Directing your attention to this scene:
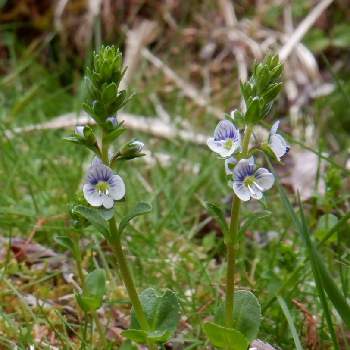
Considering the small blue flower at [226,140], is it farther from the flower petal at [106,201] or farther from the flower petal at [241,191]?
the flower petal at [106,201]

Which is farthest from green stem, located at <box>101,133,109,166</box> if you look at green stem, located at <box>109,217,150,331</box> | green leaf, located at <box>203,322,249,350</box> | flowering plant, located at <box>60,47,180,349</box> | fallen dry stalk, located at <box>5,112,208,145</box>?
fallen dry stalk, located at <box>5,112,208,145</box>

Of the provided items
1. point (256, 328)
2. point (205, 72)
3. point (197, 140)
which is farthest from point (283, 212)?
point (205, 72)

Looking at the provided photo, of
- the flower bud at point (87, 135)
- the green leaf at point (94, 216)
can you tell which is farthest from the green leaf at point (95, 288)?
the flower bud at point (87, 135)

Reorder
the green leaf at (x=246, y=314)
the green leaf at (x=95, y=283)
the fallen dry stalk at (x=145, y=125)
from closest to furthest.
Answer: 1. the green leaf at (x=246, y=314)
2. the green leaf at (x=95, y=283)
3. the fallen dry stalk at (x=145, y=125)

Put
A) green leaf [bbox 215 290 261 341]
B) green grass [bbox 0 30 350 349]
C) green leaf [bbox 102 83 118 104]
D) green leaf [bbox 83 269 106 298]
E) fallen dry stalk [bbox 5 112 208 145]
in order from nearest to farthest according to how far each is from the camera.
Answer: green leaf [bbox 102 83 118 104] → green leaf [bbox 215 290 261 341] → green leaf [bbox 83 269 106 298] → green grass [bbox 0 30 350 349] → fallen dry stalk [bbox 5 112 208 145]

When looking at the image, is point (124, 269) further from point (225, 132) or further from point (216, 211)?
point (225, 132)

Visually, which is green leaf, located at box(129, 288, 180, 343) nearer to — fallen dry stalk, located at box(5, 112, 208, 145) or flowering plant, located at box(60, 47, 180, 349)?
flowering plant, located at box(60, 47, 180, 349)
